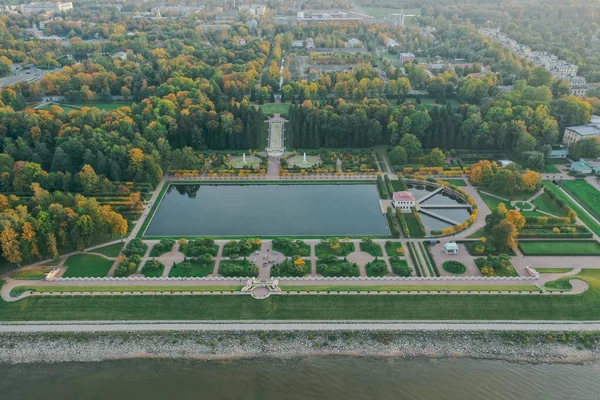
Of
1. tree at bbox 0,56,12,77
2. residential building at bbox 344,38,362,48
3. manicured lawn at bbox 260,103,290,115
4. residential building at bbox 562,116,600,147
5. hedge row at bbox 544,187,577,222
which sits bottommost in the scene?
hedge row at bbox 544,187,577,222

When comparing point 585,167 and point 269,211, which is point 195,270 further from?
point 585,167

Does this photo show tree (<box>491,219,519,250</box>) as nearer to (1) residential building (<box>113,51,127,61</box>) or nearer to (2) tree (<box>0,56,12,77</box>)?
(1) residential building (<box>113,51,127,61</box>)

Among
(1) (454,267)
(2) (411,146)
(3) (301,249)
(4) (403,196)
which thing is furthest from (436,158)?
(3) (301,249)

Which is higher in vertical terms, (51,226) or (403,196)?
(51,226)

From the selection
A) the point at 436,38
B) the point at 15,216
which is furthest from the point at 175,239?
the point at 436,38

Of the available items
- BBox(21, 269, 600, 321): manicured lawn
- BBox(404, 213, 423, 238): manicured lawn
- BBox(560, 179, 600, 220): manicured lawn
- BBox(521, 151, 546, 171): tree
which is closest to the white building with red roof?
BBox(404, 213, 423, 238): manicured lawn

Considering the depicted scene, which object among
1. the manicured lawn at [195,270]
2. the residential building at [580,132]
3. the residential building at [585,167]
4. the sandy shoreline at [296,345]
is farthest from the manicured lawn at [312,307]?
the residential building at [580,132]

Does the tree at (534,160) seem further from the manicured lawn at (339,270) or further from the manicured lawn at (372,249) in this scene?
the manicured lawn at (339,270)

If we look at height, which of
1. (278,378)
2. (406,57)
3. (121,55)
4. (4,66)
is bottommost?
(278,378)
